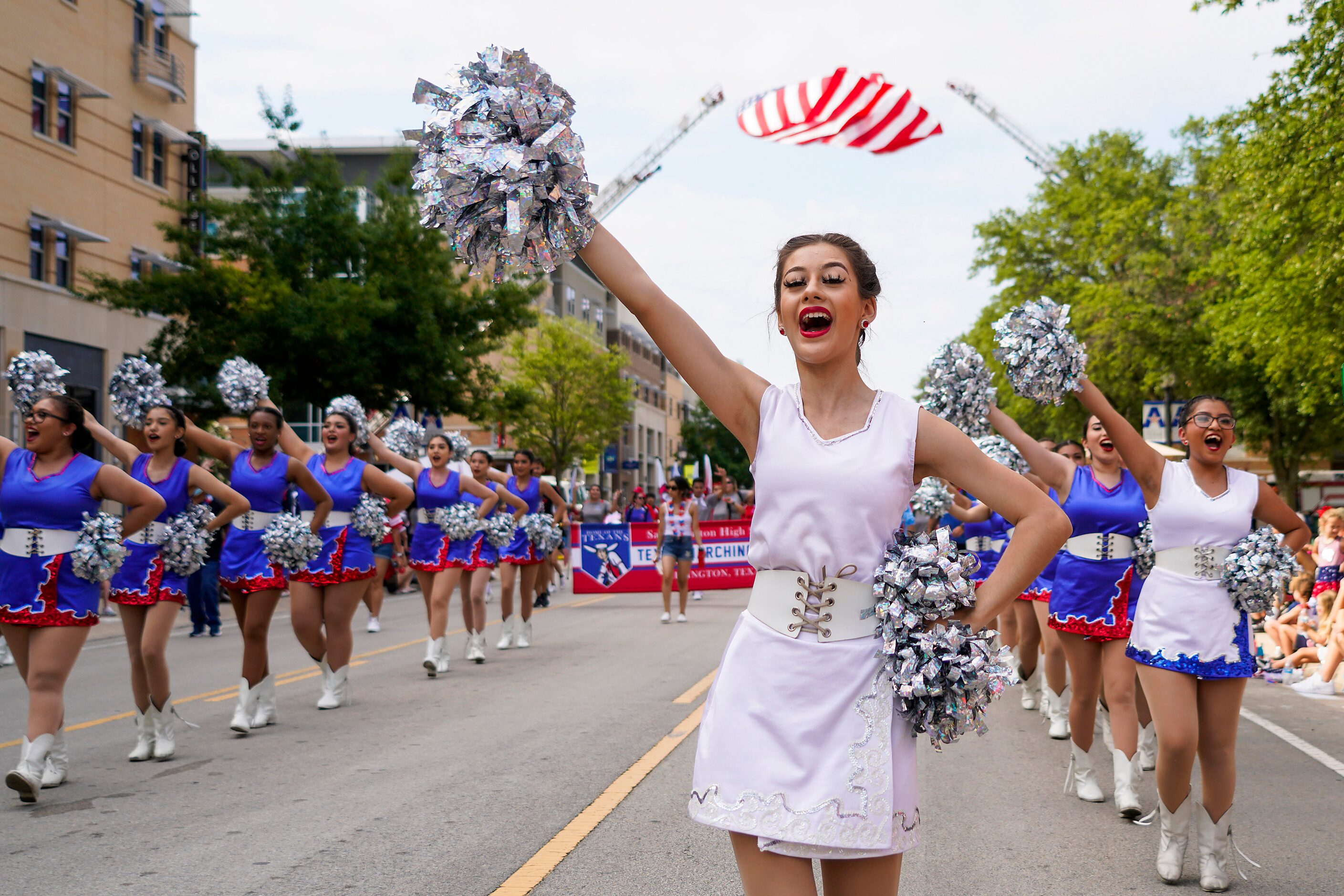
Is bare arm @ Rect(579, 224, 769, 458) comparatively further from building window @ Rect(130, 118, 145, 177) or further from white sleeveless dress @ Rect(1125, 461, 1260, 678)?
building window @ Rect(130, 118, 145, 177)

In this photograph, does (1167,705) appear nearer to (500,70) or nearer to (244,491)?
(500,70)

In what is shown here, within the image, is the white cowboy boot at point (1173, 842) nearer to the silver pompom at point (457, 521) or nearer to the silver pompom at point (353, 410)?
the silver pompom at point (353, 410)

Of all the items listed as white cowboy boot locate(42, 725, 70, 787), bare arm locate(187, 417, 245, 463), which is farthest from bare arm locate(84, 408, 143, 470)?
white cowboy boot locate(42, 725, 70, 787)

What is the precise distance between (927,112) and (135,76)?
768 inches

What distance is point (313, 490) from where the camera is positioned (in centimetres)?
895

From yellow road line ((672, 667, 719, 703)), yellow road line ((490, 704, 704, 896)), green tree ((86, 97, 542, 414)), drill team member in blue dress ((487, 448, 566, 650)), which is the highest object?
green tree ((86, 97, 542, 414))

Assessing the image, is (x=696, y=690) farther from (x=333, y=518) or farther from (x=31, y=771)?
(x=31, y=771)

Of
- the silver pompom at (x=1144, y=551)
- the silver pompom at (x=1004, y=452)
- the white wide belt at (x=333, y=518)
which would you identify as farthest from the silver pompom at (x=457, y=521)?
the silver pompom at (x=1144, y=551)

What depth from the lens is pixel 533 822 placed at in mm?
6000

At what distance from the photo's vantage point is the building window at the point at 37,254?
24.8m

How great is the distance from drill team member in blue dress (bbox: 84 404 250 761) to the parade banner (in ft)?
48.2

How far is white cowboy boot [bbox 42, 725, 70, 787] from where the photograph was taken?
6734 millimetres

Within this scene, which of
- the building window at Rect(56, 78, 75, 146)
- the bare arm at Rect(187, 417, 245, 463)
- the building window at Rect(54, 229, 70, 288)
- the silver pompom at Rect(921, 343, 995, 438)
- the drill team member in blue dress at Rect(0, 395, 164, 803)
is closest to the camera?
the silver pompom at Rect(921, 343, 995, 438)

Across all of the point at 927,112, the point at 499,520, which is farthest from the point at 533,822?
the point at 927,112
